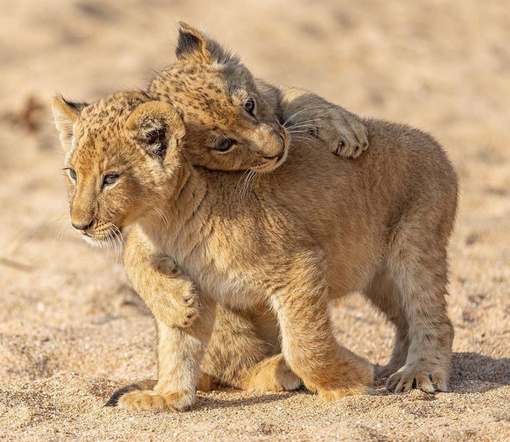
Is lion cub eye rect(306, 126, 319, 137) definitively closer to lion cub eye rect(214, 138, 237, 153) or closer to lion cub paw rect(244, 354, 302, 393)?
lion cub eye rect(214, 138, 237, 153)

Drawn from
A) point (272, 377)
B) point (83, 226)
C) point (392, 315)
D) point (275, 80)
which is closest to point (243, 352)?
point (272, 377)

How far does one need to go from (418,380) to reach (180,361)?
4.24 feet

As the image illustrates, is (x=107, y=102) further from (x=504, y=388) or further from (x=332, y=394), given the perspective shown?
(x=504, y=388)

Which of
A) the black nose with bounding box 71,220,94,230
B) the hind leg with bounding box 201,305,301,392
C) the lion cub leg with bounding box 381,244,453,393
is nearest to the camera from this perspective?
the black nose with bounding box 71,220,94,230

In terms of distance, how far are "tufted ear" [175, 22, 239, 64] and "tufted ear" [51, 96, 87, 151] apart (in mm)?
735

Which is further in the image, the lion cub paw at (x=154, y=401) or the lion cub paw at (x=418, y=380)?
the lion cub paw at (x=418, y=380)

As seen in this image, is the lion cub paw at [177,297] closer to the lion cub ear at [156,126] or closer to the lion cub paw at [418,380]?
the lion cub ear at [156,126]

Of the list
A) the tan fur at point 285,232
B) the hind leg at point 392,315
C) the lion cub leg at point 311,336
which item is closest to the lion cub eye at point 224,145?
the tan fur at point 285,232

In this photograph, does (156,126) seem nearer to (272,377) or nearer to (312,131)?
(312,131)

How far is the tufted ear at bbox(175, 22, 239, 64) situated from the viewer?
586 cm

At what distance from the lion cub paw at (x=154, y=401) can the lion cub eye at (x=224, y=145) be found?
122cm

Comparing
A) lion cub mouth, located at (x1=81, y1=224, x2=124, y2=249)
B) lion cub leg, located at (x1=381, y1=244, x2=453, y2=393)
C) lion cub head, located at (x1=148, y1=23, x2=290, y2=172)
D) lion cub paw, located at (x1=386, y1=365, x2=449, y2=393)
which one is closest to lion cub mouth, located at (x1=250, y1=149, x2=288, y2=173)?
lion cub head, located at (x1=148, y1=23, x2=290, y2=172)

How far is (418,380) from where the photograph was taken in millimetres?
5723

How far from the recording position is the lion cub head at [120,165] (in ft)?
16.3
